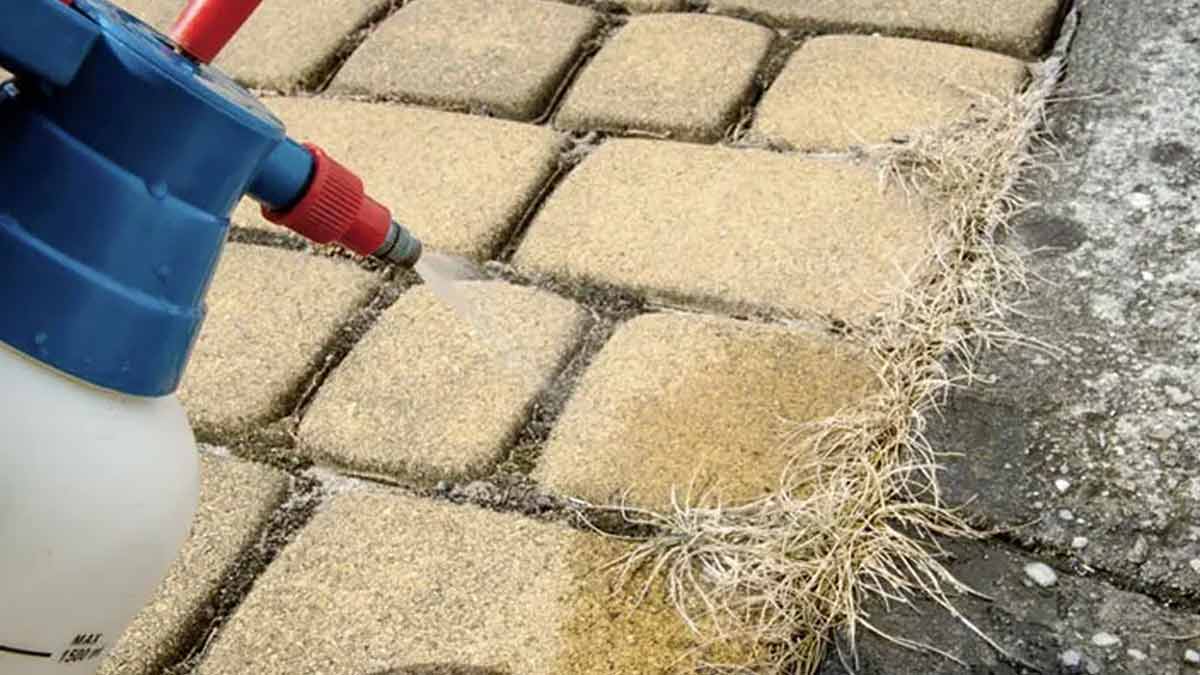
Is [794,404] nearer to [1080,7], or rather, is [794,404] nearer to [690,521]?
[690,521]

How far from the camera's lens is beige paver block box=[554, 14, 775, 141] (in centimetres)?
195

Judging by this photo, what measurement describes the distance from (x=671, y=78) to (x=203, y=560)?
907 millimetres

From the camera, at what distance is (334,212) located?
2.98 feet

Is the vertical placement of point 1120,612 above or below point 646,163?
below

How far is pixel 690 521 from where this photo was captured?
1404 mm

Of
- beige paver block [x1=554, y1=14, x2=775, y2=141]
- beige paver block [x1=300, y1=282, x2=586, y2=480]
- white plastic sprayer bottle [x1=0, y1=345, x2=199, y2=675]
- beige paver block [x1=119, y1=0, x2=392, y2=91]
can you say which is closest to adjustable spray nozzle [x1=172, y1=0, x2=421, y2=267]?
white plastic sprayer bottle [x1=0, y1=345, x2=199, y2=675]

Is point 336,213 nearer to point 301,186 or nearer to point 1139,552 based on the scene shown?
point 301,186

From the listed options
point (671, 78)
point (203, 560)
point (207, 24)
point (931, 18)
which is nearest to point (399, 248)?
point (207, 24)

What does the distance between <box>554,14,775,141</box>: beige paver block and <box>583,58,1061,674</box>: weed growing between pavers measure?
392 mm

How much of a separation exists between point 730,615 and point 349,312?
588mm

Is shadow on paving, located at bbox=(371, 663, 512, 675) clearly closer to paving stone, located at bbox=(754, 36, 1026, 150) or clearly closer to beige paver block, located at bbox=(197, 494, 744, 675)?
beige paver block, located at bbox=(197, 494, 744, 675)

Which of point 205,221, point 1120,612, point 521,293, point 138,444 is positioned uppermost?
point 205,221

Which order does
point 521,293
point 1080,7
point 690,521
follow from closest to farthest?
1. point 690,521
2. point 521,293
3. point 1080,7

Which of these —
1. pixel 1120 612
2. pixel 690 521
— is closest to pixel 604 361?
pixel 690 521
